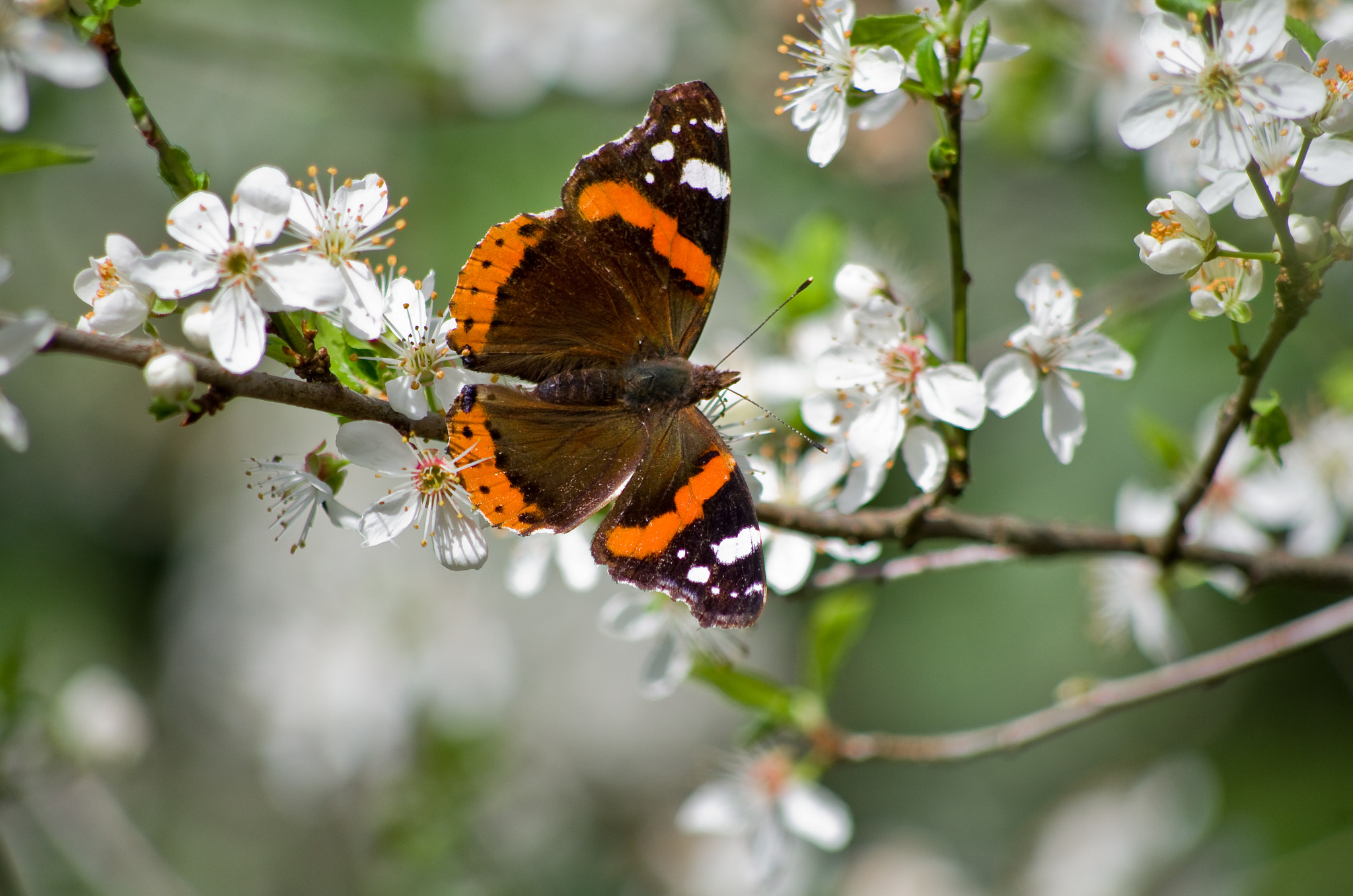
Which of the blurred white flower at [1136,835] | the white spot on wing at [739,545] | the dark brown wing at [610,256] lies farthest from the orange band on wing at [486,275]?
the blurred white flower at [1136,835]

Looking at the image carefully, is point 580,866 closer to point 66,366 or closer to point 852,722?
point 852,722

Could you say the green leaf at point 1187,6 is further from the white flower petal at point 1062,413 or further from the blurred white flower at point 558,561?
the blurred white flower at point 558,561

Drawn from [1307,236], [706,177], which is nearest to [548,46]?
[706,177]

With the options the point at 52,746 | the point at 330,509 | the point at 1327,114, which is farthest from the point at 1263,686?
the point at 52,746

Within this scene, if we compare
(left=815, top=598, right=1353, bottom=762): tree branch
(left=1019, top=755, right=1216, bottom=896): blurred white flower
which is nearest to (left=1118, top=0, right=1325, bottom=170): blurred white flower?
(left=815, top=598, right=1353, bottom=762): tree branch

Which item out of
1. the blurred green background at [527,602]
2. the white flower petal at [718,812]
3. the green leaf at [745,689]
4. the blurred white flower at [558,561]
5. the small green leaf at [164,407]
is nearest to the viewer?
the small green leaf at [164,407]

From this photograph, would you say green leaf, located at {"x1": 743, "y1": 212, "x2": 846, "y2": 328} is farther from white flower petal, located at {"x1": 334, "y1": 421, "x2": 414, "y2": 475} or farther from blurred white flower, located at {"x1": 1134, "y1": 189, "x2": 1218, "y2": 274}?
white flower petal, located at {"x1": 334, "y1": 421, "x2": 414, "y2": 475}
